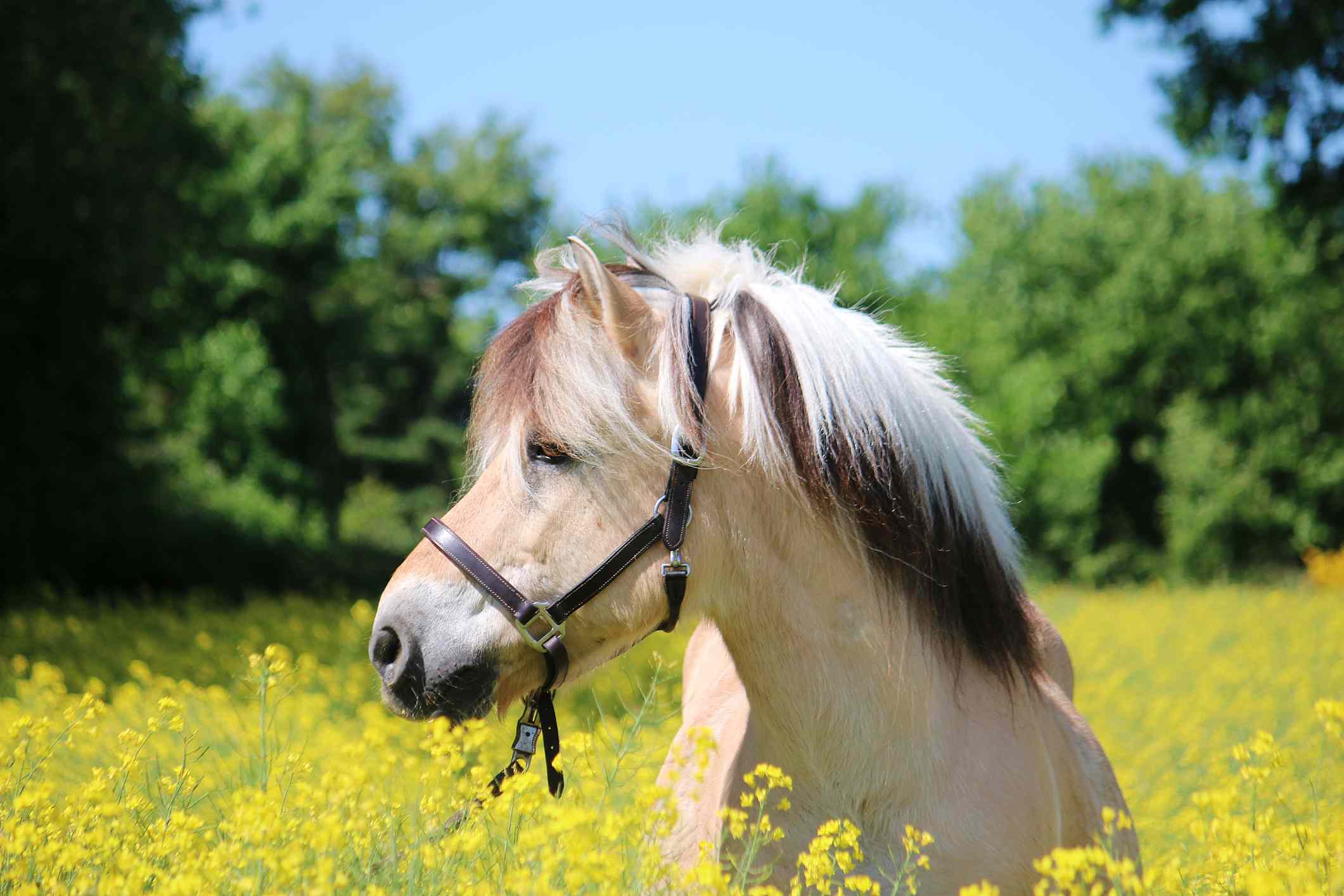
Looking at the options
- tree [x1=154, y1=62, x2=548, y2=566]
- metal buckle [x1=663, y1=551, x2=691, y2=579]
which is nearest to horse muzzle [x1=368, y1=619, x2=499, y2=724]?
metal buckle [x1=663, y1=551, x2=691, y2=579]

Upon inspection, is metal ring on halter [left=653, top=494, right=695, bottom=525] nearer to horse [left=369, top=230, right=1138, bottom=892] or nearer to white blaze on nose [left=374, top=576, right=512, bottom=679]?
horse [left=369, top=230, right=1138, bottom=892]

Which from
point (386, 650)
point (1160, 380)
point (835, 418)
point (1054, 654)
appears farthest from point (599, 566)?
point (1160, 380)

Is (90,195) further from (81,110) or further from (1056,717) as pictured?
(1056,717)

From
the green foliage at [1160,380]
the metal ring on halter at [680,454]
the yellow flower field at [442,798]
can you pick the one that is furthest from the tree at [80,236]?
the green foliage at [1160,380]

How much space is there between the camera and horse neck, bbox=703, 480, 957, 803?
2203 millimetres

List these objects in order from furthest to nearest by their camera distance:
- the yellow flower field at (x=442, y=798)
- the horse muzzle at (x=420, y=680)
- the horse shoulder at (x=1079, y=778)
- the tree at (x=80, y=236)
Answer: the tree at (x=80, y=236), the horse shoulder at (x=1079, y=778), the horse muzzle at (x=420, y=680), the yellow flower field at (x=442, y=798)

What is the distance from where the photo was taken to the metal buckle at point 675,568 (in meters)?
2.17

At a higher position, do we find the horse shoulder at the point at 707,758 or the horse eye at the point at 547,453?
the horse eye at the point at 547,453

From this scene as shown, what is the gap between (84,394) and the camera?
13273mm

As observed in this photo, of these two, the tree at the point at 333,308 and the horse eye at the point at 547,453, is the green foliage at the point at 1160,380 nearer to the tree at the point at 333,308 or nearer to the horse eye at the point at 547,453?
the tree at the point at 333,308

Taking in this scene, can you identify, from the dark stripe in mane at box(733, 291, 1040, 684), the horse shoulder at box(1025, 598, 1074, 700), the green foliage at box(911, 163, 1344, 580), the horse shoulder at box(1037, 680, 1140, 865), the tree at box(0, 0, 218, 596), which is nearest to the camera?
the dark stripe in mane at box(733, 291, 1040, 684)

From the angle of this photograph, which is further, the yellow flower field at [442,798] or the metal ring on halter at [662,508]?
the metal ring on halter at [662,508]

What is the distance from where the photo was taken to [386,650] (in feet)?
7.13

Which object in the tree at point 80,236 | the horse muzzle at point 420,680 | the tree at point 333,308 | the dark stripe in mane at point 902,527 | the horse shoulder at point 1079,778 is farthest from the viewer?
the tree at point 333,308
